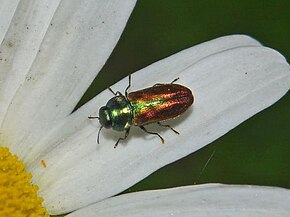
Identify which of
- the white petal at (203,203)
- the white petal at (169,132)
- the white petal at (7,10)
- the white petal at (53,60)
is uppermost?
the white petal at (7,10)

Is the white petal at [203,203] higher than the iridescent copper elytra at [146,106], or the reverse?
the iridescent copper elytra at [146,106]

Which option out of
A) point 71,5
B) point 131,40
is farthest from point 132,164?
point 131,40

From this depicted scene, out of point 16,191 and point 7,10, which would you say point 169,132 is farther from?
point 7,10

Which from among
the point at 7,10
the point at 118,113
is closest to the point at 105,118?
the point at 118,113

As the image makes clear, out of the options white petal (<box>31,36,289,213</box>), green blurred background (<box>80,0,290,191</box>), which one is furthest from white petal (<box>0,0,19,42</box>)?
green blurred background (<box>80,0,290,191</box>)

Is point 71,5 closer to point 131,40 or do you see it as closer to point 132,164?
point 132,164

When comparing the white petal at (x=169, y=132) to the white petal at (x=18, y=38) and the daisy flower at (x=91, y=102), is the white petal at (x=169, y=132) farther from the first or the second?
the white petal at (x=18, y=38)

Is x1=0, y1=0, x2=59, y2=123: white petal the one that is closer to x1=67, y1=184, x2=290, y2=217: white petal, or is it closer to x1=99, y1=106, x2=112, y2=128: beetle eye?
x1=99, y1=106, x2=112, y2=128: beetle eye

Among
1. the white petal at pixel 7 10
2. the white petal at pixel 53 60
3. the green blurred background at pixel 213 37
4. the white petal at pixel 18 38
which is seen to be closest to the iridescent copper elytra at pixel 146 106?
the white petal at pixel 53 60
